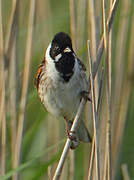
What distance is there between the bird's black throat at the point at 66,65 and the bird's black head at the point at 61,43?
0.04m

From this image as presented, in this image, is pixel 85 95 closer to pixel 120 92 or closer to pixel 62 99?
pixel 62 99

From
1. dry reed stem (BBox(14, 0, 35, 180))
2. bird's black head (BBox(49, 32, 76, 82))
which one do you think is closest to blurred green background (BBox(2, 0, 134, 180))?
dry reed stem (BBox(14, 0, 35, 180))

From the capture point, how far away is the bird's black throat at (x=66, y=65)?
2014mm

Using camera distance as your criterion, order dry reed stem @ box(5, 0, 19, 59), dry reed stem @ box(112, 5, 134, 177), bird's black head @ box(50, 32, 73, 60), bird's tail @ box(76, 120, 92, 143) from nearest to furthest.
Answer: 1. bird's black head @ box(50, 32, 73, 60)
2. dry reed stem @ box(5, 0, 19, 59)
3. bird's tail @ box(76, 120, 92, 143)
4. dry reed stem @ box(112, 5, 134, 177)

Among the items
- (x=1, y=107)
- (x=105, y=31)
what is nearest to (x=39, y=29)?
(x=1, y=107)

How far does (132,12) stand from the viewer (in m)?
2.49

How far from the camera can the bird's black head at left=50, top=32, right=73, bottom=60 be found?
6.23 feet

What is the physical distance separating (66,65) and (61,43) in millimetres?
148

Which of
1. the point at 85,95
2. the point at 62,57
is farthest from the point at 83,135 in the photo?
the point at 62,57

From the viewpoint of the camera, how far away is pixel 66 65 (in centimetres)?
204

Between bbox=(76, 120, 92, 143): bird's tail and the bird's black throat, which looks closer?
the bird's black throat

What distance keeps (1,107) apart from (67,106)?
372mm

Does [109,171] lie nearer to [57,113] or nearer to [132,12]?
[57,113]

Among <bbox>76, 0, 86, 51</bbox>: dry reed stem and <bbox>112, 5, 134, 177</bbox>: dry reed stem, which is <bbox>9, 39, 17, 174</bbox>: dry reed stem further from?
<bbox>112, 5, 134, 177</bbox>: dry reed stem
